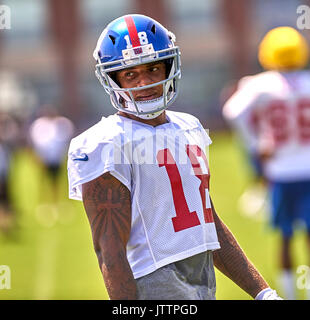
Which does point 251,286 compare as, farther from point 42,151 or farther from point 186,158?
point 42,151

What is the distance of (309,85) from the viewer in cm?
532

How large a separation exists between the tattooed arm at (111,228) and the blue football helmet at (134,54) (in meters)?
0.29

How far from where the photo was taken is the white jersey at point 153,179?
2312mm

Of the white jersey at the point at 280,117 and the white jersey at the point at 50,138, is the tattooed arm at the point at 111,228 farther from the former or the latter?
the white jersey at the point at 50,138

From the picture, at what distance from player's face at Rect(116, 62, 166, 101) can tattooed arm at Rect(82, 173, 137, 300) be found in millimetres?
315

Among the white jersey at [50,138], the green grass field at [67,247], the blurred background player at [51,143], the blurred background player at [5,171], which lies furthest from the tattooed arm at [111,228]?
the white jersey at [50,138]

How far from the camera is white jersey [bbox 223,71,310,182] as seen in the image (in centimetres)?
526

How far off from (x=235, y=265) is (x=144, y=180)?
18.9 inches

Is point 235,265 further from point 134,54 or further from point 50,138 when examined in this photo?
point 50,138

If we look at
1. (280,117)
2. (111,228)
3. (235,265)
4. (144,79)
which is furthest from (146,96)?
(280,117)

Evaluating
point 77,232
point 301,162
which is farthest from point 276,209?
point 77,232

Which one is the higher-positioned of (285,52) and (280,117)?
(285,52)

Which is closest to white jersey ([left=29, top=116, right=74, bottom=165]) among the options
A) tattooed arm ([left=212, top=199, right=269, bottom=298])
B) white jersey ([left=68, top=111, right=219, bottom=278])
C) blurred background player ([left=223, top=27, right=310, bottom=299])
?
blurred background player ([left=223, top=27, right=310, bottom=299])

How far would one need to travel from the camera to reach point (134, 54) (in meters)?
2.39
